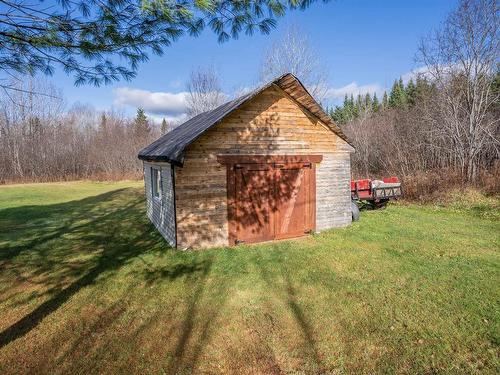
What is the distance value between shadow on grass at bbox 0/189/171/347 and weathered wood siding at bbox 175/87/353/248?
1.77 meters

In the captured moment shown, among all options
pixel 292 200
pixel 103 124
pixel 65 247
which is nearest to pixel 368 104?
pixel 292 200

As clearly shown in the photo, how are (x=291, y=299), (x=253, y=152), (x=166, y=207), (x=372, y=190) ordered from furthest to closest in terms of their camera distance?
(x=372, y=190)
(x=166, y=207)
(x=253, y=152)
(x=291, y=299)

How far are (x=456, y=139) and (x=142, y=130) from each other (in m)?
44.7

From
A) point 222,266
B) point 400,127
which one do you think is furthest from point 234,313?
point 400,127

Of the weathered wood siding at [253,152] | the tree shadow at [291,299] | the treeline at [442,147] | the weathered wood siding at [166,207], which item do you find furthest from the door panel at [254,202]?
the treeline at [442,147]

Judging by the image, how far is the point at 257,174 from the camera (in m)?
9.56

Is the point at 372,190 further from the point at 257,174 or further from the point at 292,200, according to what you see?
the point at 257,174

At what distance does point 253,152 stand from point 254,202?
61.5 inches

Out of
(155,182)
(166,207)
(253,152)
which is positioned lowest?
(166,207)

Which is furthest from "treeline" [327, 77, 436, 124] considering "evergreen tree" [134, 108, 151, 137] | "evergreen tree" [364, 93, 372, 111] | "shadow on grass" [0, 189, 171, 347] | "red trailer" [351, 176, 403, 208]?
"evergreen tree" [134, 108, 151, 137]

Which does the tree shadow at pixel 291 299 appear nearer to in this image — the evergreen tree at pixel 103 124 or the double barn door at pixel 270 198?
the double barn door at pixel 270 198

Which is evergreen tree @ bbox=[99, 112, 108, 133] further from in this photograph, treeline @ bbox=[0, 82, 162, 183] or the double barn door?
the double barn door

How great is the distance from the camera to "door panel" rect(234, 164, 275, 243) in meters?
9.32

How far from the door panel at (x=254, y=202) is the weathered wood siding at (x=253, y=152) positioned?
0.47 metres
